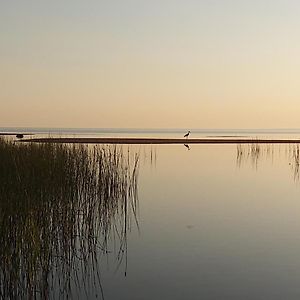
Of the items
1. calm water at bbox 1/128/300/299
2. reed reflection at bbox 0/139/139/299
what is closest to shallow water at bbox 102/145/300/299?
calm water at bbox 1/128/300/299

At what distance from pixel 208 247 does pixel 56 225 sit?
6.89 ft

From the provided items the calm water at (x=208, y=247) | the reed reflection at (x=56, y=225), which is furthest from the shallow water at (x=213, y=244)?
the reed reflection at (x=56, y=225)

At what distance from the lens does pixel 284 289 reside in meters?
5.22

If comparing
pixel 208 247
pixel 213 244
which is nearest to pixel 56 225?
pixel 208 247

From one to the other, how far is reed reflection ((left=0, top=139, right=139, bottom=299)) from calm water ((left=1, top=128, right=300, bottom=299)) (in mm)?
175

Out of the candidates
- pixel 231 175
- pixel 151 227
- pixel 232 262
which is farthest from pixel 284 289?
pixel 231 175

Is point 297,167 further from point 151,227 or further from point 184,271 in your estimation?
point 184,271

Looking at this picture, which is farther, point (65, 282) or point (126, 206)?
point (126, 206)

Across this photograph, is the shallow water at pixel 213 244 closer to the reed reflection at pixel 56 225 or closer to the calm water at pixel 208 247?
the calm water at pixel 208 247

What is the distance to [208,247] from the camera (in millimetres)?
6801

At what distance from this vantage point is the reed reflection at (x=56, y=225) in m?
4.71

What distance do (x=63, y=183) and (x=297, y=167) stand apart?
461 inches

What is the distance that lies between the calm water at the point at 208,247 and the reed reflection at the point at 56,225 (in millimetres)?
175

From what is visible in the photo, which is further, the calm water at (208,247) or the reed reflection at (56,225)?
the calm water at (208,247)
